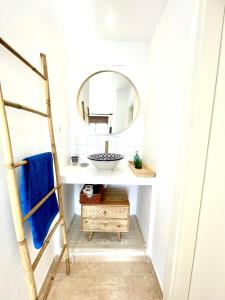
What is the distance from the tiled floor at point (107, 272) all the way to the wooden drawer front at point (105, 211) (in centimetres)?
32

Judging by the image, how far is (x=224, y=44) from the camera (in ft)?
2.21

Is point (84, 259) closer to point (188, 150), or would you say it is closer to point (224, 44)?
point (188, 150)

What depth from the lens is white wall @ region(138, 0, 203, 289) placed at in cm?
80

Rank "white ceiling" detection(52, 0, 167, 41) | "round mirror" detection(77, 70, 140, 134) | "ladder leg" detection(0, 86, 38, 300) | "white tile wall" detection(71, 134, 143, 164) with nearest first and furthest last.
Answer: "ladder leg" detection(0, 86, 38, 300)
"white ceiling" detection(52, 0, 167, 41)
"round mirror" detection(77, 70, 140, 134)
"white tile wall" detection(71, 134, 143, 164)

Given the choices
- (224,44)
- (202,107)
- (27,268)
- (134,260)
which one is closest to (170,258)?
(134,260)

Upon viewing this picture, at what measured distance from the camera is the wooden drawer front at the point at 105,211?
1490mm

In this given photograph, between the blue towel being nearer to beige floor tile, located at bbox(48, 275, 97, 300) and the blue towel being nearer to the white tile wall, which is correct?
beige floor tile, located at bbox(48, 275, 97, 300)

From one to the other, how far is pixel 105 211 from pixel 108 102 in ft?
4.11

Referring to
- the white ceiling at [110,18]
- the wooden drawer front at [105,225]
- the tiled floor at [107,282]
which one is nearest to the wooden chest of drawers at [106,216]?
the wooden drawer front at [105,225]

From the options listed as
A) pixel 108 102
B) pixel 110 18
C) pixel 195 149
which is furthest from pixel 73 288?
pixel 110 18

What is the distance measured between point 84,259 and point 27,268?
2.82 feet

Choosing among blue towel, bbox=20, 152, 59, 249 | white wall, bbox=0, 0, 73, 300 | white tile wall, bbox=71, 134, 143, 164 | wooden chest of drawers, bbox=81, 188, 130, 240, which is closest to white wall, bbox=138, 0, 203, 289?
wooden chest of drawers, bbox=81, 188, 130, 240

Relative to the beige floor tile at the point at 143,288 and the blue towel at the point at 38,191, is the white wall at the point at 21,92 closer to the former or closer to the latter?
the blue towel at the point at 38,191

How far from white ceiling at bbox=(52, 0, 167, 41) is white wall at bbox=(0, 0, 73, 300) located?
0.23 meters
